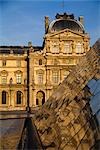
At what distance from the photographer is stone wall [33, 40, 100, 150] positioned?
26.4 ft

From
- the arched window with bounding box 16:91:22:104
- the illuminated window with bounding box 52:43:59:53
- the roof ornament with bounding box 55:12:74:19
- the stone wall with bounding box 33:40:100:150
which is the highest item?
the roof ornament with bounding box 55:12:74:19

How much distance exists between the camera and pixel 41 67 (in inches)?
1962

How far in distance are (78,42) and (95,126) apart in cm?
4249

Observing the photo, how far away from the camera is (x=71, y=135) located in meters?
8.20

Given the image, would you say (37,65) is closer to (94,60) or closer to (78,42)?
(78,42)

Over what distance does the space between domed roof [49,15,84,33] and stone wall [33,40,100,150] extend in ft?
133

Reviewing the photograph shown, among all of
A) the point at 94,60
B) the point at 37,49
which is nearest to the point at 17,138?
the point at 94,60

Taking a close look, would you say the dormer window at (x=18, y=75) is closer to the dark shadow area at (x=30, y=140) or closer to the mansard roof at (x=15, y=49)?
the mansard roof at (x=15, y=49)

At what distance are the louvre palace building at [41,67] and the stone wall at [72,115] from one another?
39379mm

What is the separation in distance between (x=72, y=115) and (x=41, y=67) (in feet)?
136

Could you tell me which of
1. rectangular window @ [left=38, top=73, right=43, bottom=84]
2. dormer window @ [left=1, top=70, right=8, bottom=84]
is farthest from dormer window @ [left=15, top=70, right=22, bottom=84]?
rectangular window @ [left=38, top=73, right=43, bottom=84]

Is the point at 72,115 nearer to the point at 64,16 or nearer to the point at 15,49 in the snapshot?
the point at 64,16

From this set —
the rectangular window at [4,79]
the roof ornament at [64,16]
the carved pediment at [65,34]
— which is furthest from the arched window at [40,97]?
the roof ornament at [64,16]

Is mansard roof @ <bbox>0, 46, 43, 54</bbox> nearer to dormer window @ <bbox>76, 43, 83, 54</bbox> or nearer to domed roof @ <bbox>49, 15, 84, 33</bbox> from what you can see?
domed roof @ <bbox>49, 15, 84, 33</bbox>
